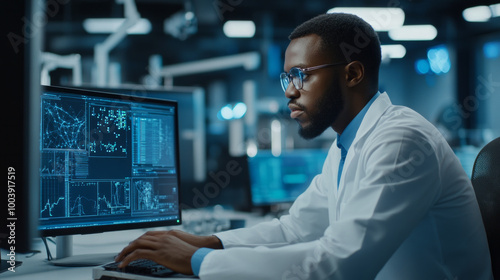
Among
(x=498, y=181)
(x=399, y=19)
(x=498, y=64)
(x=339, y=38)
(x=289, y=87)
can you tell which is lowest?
(x=498, y=181)

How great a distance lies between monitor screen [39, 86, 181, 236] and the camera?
117 centimetres

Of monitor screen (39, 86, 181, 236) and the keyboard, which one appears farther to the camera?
monitor screen (39, 86, 181, 236)

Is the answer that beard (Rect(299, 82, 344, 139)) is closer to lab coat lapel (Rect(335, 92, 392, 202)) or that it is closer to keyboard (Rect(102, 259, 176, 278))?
lab coat lapel (Rect(335, 92, 392, 202))

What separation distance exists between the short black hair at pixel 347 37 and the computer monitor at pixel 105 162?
21.6 inches

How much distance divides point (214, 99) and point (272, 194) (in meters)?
6.58

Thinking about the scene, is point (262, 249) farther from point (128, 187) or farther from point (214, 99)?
point (214, 99)

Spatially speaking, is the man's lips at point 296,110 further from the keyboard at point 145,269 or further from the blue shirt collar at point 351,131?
the keyboard at point 145,269

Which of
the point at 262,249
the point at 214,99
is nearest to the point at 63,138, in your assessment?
the point at 262,249

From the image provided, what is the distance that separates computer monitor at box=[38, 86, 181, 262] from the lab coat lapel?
573 mm

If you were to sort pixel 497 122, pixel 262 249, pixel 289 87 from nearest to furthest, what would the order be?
1. pixel 262 249
2. pixel 289 87
3. pixel 497 122

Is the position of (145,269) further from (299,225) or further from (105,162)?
(299,225)

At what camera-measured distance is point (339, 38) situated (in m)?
1.25

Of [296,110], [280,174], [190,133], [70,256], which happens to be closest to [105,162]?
[70,256]

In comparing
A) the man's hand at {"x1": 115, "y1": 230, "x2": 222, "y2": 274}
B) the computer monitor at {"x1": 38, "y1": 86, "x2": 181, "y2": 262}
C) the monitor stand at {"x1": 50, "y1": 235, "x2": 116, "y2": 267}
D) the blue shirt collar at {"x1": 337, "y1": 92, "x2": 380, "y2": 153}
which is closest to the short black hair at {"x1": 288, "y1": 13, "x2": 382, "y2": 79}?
the blue shirt collar at {"x1": 337, "y1": 92, "x2": 380, "y2": 153}
